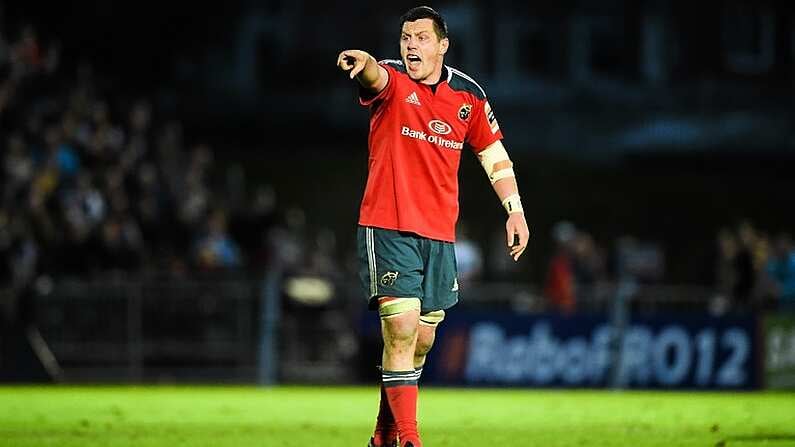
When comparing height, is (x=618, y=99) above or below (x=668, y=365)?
above

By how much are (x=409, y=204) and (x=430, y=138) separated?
0.42 m

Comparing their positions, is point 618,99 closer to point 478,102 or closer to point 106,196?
point 106,196

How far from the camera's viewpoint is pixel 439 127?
376 inches

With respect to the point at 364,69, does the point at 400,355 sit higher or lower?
lower

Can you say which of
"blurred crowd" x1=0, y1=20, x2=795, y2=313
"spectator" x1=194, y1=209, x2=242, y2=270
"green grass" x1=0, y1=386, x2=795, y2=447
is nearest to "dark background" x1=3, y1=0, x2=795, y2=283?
"blurred crowd" x1=0, y1=20, x2=795, y2=313

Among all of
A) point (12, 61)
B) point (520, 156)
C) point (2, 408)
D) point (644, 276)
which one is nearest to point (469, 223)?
point (520, 156)

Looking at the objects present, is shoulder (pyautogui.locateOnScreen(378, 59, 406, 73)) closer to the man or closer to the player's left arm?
the man

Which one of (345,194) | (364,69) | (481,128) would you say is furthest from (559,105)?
(364,69)

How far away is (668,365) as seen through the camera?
21281mm

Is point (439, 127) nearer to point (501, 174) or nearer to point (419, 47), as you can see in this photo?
point (419, 47)

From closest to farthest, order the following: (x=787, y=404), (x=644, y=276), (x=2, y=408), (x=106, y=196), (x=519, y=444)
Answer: (x=519, y=444)
(x=2, y=408)
(x=787, y=404)
(x=106, y=196)
(x=644, y=276)

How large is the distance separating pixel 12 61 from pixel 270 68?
25146mm

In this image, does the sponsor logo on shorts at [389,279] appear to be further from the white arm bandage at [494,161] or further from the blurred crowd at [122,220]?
the blurred crowd at [122,220]

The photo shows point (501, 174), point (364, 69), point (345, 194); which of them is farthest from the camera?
point (345, 194)
